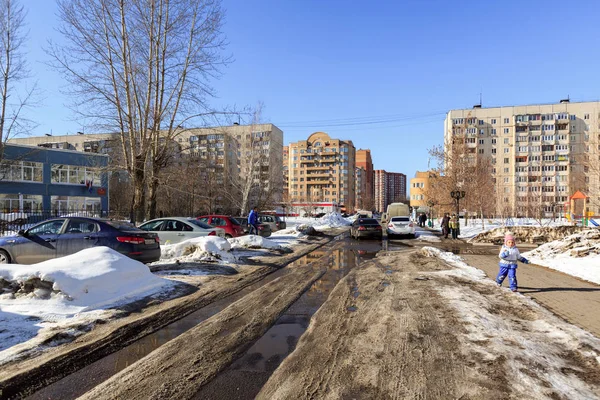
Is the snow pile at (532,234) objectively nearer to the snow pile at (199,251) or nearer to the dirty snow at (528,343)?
the dirty snow at (528,343)

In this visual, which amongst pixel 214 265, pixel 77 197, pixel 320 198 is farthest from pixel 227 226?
pixel 320 198

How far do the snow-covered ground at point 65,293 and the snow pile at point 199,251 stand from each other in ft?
11.9

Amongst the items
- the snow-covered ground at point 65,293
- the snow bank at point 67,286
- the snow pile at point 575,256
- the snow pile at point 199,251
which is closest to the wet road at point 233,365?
the snow-covered ground at point 65,293

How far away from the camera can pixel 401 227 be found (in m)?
25.2

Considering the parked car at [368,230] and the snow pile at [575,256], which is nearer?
the snow pile at [575,256]

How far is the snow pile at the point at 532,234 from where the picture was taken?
20.2m

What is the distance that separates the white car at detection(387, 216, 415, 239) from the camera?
25047 millimetres

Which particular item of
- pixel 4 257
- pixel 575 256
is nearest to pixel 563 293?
pixel 575 256

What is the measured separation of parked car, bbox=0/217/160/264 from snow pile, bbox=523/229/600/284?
11.8 metres

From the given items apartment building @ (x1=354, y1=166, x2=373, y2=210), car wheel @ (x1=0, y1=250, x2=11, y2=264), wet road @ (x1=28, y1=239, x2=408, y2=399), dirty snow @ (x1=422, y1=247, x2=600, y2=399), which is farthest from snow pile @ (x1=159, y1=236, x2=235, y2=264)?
apartment building @ (x1=354, y1=166, x2=373, y2=210)

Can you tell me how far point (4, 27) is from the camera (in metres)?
19.8

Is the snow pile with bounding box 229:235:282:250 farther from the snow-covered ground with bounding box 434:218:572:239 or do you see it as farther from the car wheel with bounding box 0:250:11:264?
the snow-covered ground with bounding box 434:218:572:239

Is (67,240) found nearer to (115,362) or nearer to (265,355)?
(115,362)

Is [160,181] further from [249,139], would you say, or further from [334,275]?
[249,139]
